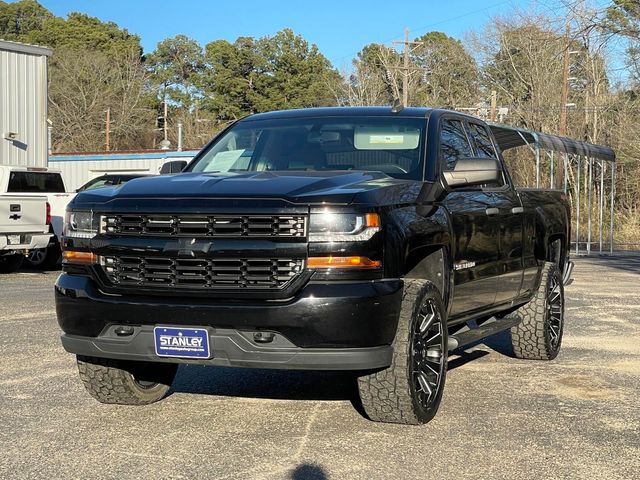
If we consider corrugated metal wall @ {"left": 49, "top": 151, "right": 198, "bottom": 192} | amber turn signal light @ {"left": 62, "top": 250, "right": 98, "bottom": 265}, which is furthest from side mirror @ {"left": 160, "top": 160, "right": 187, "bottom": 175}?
corrugated metal wall @ {"left": 49, "top": 151, "right": 198, "bottom": 192}

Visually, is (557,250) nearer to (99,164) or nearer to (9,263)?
(9,263)

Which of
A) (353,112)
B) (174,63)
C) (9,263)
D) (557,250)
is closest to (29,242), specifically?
(9,263)

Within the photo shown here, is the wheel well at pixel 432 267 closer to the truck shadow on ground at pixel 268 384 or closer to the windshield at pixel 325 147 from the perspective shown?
the windshield at pixel 325 147

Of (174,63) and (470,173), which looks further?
(174,63)

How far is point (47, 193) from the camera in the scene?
17734mm

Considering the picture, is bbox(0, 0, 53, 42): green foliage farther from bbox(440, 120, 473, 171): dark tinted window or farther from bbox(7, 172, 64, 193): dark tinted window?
bbox(440, 120, 473, 171): dark tinted window

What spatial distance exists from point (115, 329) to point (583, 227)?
3193 centimetres

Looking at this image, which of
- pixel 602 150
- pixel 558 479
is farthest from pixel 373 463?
pixel 602 150

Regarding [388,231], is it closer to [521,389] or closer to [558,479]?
[558,479]

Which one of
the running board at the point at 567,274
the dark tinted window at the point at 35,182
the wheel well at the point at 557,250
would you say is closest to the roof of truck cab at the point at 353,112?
the wheel well at the point at 557,250

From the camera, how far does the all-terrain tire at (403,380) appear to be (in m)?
5.00

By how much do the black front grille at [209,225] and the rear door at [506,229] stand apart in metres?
2.42

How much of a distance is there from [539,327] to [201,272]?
3686 millimetres

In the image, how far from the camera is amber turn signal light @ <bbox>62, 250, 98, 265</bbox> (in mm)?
5160
